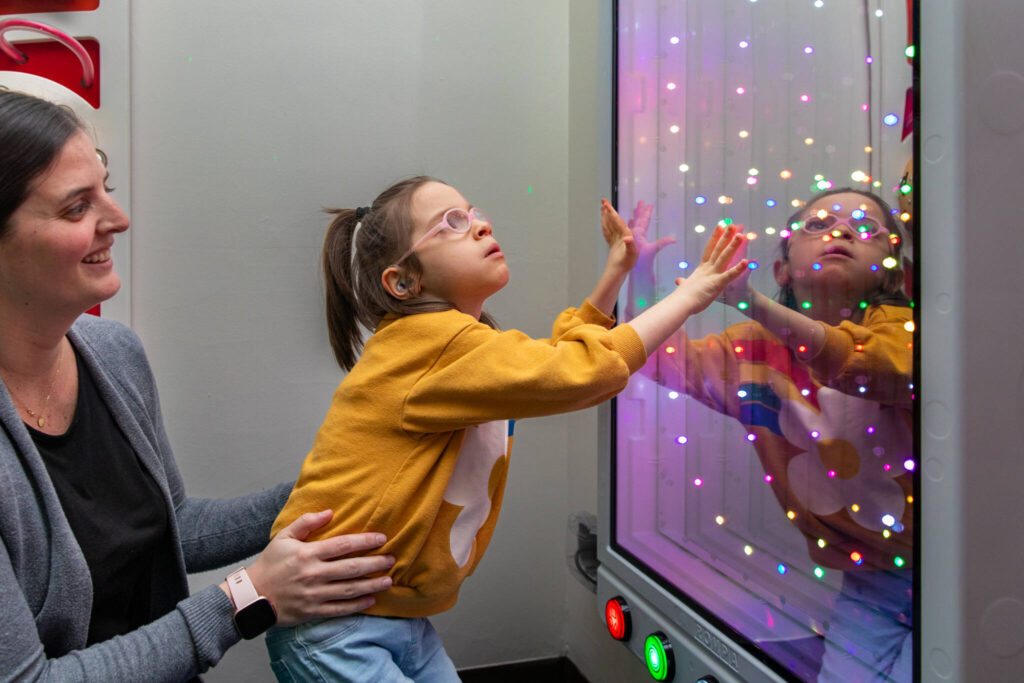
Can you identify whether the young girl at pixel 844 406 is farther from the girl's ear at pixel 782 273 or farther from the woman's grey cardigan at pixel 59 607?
the woman's grey cardigan at pixel 59 607

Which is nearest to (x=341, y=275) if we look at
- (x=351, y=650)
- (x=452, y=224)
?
(x=452, y=224)

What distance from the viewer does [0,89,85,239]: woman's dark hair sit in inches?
30.8

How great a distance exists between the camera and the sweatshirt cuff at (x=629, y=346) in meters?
0.82

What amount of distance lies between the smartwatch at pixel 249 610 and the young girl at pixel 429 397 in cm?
7

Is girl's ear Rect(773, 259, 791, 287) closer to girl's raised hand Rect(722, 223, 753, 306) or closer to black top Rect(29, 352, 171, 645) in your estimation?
girl's raised hand Rect(722, 223, 753, 306)

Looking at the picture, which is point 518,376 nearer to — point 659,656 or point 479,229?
point 479,229

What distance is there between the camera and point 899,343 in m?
0.67

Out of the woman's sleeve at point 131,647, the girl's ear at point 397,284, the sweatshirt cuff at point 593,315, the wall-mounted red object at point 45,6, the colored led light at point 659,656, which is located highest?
the wall-mounted red object at point 45,6

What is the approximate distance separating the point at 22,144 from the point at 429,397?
0.53m

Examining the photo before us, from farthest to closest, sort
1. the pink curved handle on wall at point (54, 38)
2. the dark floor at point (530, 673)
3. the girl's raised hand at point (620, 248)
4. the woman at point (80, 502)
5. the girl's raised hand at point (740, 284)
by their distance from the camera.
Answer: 1. the dark floor at point (530, 673)
2. the pink curved handle on wall at point (54, 38)
3. the girl's raised hand at point (620, 248)
4. the girl's raised hand at point (740, 284)
5. the woman at point (80, 502)

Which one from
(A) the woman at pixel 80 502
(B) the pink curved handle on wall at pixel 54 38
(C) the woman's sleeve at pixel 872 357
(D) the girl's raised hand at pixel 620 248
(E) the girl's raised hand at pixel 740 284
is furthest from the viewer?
(B) the pink curved handle on wall at pixel 54 38

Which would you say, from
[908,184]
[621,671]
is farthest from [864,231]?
[621,671]

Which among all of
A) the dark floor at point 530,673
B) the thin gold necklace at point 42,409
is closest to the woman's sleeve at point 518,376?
the thin gold necklace at point 42,409

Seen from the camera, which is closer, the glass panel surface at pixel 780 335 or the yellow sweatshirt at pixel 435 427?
the glass panel surface at pixel 780 335
